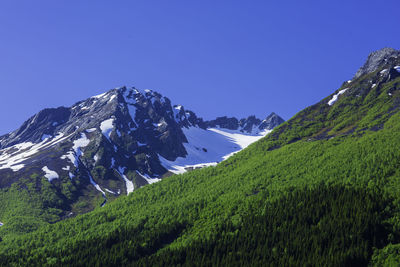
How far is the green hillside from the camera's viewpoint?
8006 cm

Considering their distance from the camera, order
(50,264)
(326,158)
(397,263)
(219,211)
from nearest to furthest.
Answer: (397,263) → (50,264) → (219,211) → (326,158)

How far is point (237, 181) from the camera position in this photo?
137875 millimetres

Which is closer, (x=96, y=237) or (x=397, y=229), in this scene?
(x=397, y=229)

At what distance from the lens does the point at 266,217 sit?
3799 inches

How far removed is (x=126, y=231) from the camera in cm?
11488

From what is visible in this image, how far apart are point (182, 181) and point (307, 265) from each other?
95.8 meters

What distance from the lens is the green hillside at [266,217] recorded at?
80.1 m

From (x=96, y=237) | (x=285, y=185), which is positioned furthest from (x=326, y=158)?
(x=96, y=237)

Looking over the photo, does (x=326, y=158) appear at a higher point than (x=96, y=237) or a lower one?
higher

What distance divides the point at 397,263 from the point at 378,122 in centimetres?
10193

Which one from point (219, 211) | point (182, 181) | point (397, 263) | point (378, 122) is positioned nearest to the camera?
point (397, 263)

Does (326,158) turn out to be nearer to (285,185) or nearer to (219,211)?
(285,185)

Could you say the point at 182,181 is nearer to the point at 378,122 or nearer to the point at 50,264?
the point at 50,264

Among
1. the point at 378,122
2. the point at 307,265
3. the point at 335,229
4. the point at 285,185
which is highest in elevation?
the point at 378,122
